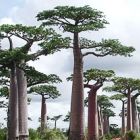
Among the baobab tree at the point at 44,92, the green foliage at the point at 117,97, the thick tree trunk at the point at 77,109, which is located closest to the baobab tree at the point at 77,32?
the thick tree trunk at the point at 77,109

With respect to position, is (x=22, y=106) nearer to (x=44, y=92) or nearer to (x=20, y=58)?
(x=20, y=58)

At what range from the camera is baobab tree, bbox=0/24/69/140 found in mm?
23594

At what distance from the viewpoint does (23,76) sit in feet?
83.2

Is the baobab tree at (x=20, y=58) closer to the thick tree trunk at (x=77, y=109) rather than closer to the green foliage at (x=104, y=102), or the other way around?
the thick tree trunk at (x=77, y=109)

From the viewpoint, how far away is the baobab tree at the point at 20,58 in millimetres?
23594

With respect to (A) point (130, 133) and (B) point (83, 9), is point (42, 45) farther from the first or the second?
(A) point (130, 133)

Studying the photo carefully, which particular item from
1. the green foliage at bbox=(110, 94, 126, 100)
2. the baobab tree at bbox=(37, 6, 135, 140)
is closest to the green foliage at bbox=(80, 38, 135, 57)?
the baobab tree at bbox=(37, 6, 135, 140)

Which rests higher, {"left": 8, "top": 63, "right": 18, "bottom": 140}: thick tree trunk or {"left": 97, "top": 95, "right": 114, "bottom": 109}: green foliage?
{"left": 97, "top": 95, "right": 114, "bottom": 109}: green foliage

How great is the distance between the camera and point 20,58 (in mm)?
24375

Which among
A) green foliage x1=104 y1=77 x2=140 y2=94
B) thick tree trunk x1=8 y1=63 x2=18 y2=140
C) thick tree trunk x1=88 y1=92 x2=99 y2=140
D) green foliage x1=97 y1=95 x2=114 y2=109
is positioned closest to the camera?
thick tree trunk x1=8 y1=63 x2=18 y2=140

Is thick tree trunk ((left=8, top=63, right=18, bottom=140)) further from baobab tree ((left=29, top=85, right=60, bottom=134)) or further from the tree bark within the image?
baobab tree ((left=29, top=85, right=60, bottom=134))

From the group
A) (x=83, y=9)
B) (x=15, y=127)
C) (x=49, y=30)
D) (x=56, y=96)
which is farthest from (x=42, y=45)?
(x=56, y=96)

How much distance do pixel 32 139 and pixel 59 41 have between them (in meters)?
4.95

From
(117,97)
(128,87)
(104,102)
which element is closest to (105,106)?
(104,102)
